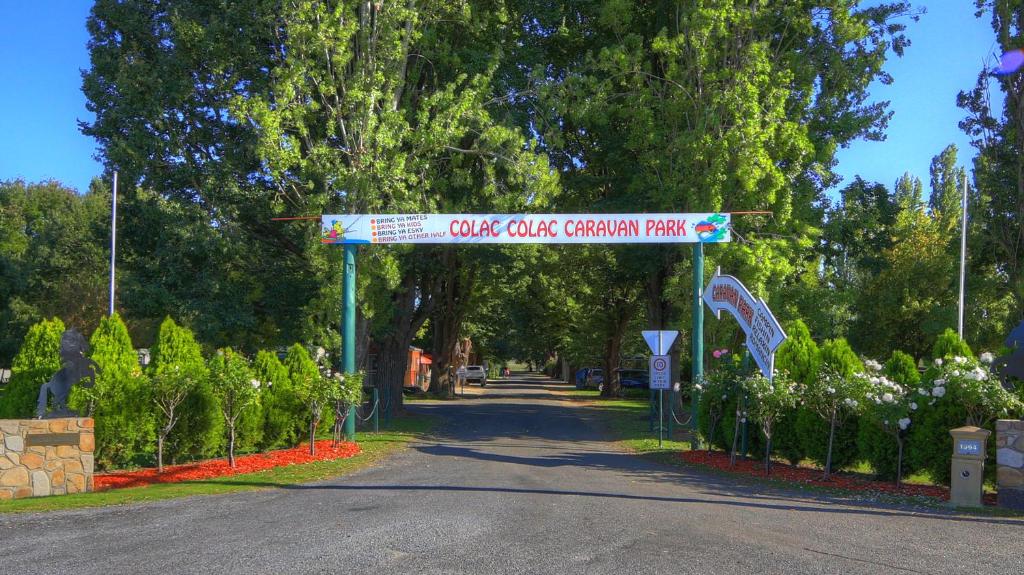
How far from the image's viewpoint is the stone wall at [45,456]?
1209 centimetres

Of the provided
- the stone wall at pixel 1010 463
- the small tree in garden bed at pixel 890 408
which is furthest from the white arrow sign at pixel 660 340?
the stone wall at pixel 1010 463

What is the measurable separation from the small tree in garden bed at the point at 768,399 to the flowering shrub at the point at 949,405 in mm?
1957

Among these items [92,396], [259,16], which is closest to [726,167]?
[259,16]

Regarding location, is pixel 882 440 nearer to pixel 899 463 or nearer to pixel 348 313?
pixel 899 463

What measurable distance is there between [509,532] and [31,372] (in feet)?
39.8

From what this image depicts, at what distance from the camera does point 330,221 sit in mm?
18203

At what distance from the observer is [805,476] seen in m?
13.7

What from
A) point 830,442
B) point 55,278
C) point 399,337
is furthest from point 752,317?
point 55,278

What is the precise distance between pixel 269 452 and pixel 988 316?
1155 inches

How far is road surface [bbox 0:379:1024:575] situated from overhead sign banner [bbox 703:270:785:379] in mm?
2599

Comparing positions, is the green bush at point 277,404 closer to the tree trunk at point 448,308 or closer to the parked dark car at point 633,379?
the tree trunk at point 448,308

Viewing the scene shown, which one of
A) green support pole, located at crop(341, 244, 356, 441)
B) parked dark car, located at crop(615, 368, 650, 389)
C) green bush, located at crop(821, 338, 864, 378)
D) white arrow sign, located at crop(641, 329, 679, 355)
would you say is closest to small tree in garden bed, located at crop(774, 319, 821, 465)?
green bush, located at crop(821, 338, 864, 378)

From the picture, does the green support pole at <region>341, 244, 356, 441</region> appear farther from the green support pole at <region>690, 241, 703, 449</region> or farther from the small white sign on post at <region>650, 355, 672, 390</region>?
the green support pole at <region>690, 241, 703, 449</region>

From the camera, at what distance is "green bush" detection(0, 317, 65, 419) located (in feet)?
52.7
